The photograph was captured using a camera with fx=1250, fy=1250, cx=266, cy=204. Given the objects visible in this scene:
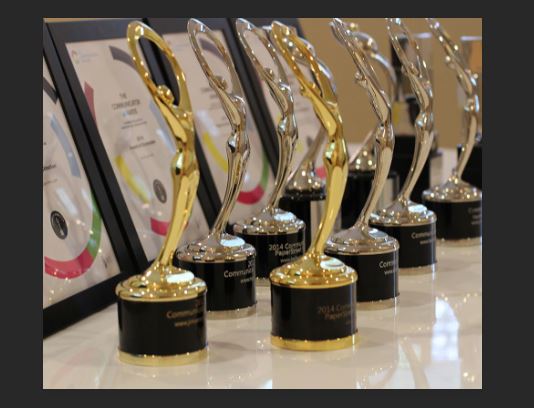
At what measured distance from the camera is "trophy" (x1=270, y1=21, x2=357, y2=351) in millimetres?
1316

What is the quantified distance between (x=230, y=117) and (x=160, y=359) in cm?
34

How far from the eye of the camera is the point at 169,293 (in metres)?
1.26

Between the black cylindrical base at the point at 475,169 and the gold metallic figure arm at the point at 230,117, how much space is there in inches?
32.9

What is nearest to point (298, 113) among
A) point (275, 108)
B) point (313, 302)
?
point (275, 108)

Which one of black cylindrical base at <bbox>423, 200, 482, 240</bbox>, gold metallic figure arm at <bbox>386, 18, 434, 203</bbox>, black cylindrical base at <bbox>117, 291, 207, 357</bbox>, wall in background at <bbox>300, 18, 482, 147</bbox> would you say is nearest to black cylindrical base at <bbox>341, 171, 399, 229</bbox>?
black cylindrical base at <bbox>423, 200, 482, 240</bbox>

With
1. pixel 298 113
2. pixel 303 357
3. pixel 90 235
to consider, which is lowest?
pixel 303 357

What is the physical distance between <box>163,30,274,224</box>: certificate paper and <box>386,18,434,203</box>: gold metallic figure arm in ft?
1.14

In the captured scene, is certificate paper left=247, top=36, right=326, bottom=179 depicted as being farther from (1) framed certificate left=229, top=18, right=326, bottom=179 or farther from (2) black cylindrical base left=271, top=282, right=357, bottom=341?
(2) black cylindrical base left=271, top=282, right=357, bottom=341

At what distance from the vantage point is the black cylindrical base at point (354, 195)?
1949 mm

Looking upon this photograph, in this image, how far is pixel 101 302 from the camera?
1518 millimetres

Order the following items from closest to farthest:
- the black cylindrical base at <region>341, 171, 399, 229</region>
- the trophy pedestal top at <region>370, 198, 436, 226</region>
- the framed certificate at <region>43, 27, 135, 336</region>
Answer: the framed certificate at <region>43, 27, 135, 336</region>
the trophy pedestal top at <region>370, 198, 436, 226</region>
the black cylindrical base at <region>341, 171, 399, 229</region>

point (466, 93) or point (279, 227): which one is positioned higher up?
point (466, 93)

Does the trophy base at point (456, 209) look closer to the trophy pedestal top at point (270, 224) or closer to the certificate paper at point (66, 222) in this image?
the trophy pedestal top at point (270, 224)

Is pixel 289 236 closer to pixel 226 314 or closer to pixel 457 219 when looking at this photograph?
pixel 226 314
